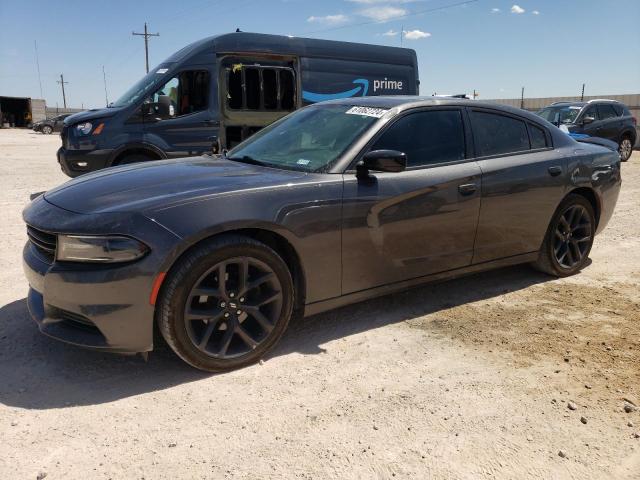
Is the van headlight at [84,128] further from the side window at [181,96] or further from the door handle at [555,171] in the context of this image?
the door handle at [555,171]

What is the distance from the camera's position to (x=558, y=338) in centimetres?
351

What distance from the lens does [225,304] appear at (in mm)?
2941

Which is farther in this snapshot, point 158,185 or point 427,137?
point 427,137

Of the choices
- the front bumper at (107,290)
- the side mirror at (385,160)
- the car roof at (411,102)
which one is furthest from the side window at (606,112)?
the front bumper at (107,290)

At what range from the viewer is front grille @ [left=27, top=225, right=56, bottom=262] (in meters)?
2.86

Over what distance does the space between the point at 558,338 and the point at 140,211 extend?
2.74 m

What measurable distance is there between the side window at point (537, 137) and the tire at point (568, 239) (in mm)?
532

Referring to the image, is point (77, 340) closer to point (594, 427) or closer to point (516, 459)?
point (516, 459)


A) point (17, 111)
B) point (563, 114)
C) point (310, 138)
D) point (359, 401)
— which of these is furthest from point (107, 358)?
point (17, 111)

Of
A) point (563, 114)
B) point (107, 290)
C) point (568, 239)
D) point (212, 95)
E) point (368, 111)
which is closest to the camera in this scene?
point (107, 290)

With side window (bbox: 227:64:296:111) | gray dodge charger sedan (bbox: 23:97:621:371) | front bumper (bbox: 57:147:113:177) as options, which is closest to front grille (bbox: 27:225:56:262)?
gray dodge charger sedan (bbox: 23:97:621:371)

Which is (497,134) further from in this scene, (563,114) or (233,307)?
(563,114)

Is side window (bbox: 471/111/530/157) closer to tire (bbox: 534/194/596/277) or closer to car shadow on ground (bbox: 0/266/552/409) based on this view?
tire (bbox: 534/194/596/277)

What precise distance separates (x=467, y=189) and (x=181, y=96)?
557 cm
